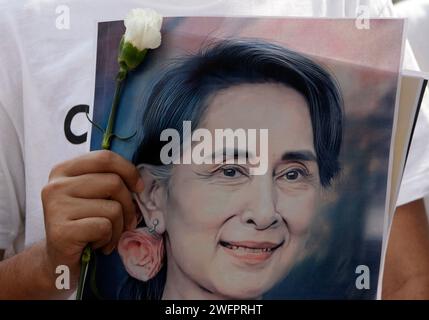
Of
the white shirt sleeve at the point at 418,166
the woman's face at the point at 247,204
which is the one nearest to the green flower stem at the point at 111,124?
the woman's face at the point at 247,204

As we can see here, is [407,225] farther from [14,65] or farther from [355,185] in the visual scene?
[14,65]

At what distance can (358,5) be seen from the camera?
5.54ft

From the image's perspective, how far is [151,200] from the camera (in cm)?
146

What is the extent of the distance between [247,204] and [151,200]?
0.14m

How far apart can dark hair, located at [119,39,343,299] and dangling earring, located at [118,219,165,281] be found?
16 millimetres

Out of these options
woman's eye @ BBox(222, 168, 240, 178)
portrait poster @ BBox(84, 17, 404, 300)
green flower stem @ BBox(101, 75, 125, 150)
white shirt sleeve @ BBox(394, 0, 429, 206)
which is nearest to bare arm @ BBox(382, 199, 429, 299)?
white shirt sleeve @ BBox(394, 0, 429, 206)

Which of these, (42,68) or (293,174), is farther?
(42,68)

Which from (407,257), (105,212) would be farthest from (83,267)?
(407,257)

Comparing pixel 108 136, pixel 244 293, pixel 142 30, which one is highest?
pixel 142 30

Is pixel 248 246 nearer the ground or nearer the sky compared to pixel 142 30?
nearer the ground

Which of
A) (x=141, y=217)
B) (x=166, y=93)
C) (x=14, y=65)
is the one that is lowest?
(x=141, y=217)

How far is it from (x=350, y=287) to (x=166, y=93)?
37 centimetres

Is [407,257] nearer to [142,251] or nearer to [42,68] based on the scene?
[142,251]
